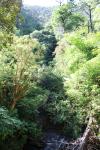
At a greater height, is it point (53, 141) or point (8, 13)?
point (8, 13)

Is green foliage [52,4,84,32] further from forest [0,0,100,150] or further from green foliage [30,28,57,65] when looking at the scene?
forest [0,0,100,150]

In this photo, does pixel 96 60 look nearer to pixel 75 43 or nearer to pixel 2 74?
pixel 75 43

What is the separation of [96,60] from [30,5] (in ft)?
242

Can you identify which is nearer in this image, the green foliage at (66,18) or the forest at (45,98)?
the forest at (45,98)

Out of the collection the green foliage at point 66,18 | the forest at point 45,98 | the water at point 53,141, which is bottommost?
the water at point 53,141

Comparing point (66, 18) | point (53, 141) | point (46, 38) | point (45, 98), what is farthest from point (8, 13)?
point (46, 38)

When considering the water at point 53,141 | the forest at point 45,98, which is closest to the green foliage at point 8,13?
the forest at point 45,98

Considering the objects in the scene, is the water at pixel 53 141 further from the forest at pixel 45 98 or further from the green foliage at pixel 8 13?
the green foliage at pixel 8 13

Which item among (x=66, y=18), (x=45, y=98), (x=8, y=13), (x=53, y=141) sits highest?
(x=66, y=18)

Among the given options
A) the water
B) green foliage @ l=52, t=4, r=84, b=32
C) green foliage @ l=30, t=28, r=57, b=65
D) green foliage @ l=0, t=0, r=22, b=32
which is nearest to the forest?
the water

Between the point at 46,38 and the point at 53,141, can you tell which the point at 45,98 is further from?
the point at 46,38

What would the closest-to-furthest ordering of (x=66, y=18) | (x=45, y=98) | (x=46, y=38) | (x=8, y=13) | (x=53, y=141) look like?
(x=8, y=13)
(x=53, y=141)
(x=45, y=98)
(x=66, y=18)
(x=46, y=38)

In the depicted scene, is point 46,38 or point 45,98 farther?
point 46,38

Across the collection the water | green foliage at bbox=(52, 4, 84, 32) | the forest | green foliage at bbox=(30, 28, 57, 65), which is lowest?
the water
